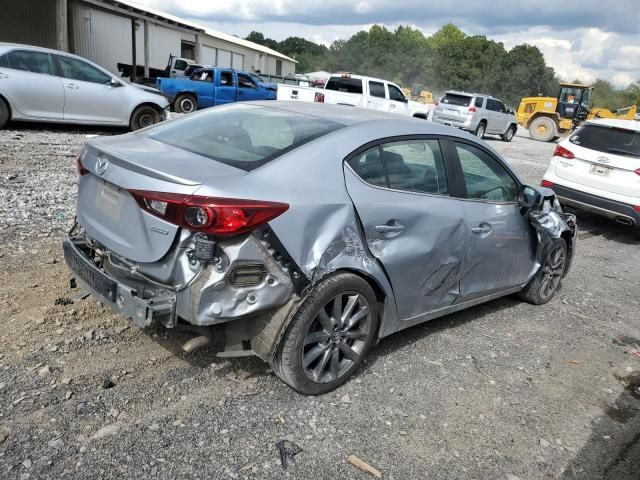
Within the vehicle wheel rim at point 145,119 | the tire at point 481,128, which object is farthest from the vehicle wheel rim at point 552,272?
the tire at point 481,128

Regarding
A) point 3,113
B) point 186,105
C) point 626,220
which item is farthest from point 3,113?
point 626,220

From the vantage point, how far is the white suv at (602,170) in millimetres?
7746

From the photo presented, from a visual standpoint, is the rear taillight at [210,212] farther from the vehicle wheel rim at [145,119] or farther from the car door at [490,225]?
the vehicle wheel rim at [145,119]

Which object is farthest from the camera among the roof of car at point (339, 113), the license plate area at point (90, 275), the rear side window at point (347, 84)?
the rear side window at point (347, 84)

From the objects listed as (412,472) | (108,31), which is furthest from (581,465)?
(108,31)

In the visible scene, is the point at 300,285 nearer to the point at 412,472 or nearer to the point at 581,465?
the point at 412,472

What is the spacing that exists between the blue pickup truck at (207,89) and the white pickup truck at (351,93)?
133 cm

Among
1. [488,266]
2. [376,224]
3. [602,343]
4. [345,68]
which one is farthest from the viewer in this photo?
[345,68]

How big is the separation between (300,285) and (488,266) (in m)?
1.94

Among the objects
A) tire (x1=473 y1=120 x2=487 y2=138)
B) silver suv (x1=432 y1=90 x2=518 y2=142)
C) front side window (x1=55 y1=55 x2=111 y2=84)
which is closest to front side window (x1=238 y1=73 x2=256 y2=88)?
silver suv (x1=432 y1=90 x2=518 y2=142)

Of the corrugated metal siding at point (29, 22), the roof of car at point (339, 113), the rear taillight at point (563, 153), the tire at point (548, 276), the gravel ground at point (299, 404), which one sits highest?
the corrugated metal siding at point (29, 22)

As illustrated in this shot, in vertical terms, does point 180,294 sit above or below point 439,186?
below

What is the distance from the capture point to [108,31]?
1038 inches

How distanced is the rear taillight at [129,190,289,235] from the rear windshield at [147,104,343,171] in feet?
1.17
